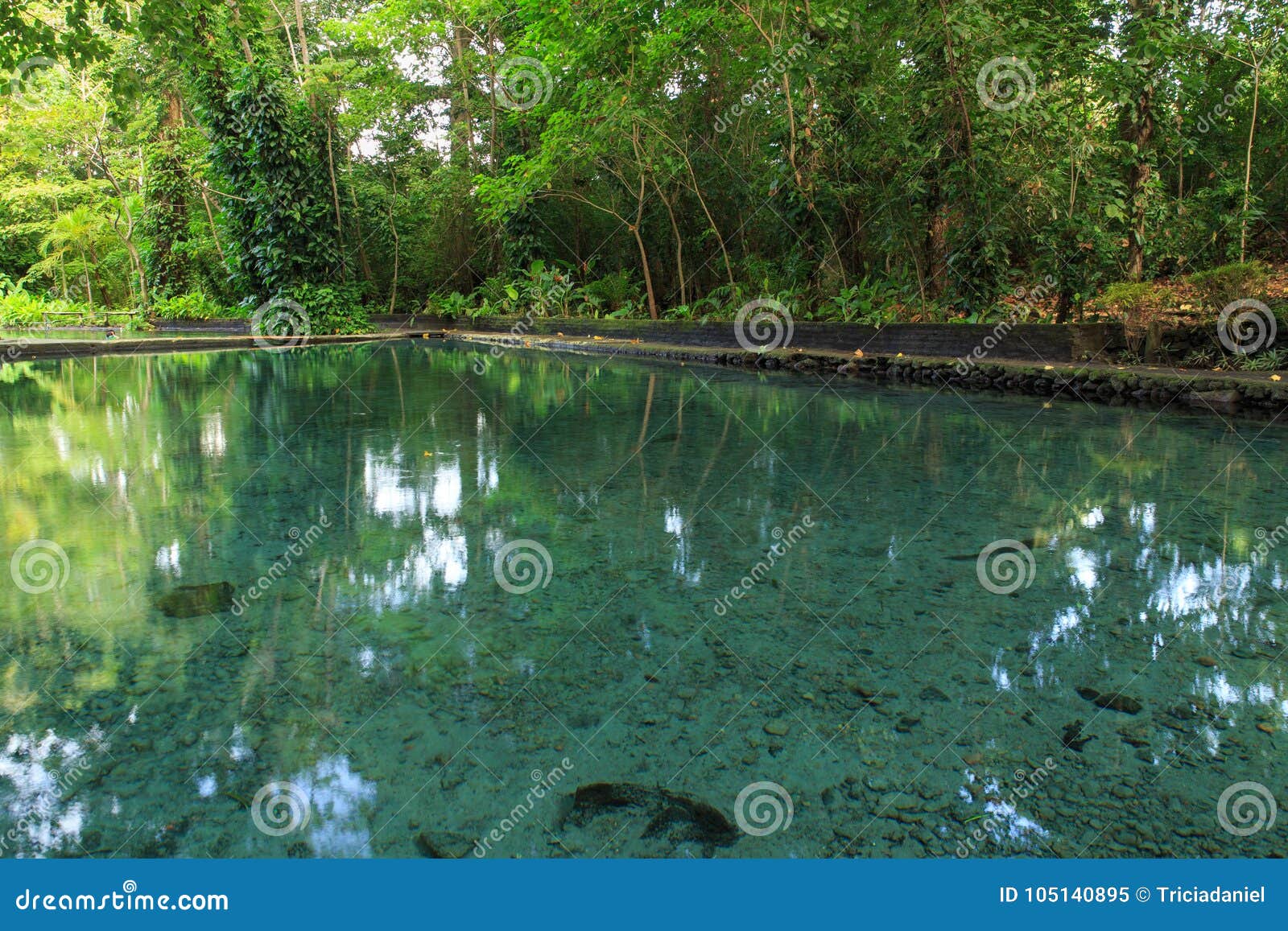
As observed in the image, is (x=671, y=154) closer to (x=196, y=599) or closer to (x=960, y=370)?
(x=960, y=370)

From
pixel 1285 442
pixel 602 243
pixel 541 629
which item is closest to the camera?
pixel 541 629

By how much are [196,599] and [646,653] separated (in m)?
Answer: 1.75

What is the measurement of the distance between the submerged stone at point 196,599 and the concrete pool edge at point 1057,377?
300 inches

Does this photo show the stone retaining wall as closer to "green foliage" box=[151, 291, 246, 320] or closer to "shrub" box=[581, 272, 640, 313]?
"shrub" box=[581, 272, 640, 313]

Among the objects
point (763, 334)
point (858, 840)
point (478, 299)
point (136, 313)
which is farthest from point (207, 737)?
point (136, 313)

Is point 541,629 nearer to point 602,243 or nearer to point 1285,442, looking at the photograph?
point 1285,442

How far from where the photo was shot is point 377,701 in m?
2.47

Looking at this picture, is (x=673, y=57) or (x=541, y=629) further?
(x=673, y=57)

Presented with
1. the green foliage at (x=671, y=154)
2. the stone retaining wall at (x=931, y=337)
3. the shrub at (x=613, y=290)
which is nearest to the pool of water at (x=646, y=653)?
the stone retaining wall at (x=931, y=337)

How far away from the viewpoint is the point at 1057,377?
856 centimetres

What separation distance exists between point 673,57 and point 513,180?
4969 millimetres

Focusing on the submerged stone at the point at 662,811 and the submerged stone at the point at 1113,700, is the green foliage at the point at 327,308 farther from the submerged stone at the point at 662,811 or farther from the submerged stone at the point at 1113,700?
the submerged stone at the point at 1113,700

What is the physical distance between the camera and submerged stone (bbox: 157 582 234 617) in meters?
3.12

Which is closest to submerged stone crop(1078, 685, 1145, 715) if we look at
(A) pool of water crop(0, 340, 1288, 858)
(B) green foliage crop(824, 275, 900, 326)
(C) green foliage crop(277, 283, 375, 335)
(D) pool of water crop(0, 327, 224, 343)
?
(A) pool of water crop(0, 340, 1288, 858)
